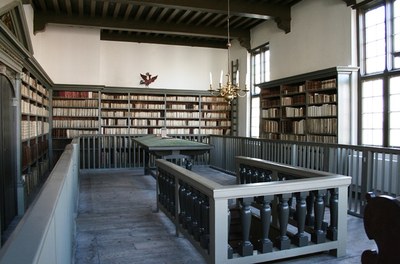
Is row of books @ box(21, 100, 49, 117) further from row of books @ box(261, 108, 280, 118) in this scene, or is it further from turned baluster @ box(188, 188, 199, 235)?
row of books @ box(261, 108, 280, 118)

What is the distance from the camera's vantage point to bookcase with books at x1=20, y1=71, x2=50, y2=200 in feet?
17.5

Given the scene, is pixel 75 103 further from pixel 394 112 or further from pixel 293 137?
pixel 394 112

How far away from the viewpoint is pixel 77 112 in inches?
364

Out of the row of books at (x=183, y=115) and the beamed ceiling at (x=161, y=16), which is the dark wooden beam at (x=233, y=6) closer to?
the beamed ceiling at (x=161, y=16)

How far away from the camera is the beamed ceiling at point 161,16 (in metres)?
7.52

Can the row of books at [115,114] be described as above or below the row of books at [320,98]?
below

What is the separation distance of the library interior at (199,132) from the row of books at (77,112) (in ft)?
0.12

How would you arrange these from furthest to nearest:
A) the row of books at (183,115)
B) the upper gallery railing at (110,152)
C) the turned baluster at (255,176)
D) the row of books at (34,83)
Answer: the row of books at (183,115) → the upper gallery railing at (110,152) → the row of books at (34,83) → the turned baluster at (255,176)


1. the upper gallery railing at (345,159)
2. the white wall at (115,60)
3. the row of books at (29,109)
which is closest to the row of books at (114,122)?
the white wall at (115,60)

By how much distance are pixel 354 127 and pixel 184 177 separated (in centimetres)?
447

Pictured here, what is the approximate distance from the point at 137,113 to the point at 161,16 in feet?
9.40

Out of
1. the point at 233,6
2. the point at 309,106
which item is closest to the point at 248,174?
the point at 309,106

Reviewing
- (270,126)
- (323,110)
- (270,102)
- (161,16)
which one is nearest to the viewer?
(323,110)

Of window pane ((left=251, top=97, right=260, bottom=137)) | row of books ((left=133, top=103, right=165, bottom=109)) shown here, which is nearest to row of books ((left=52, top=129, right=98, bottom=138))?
row of books ((left=133, top=103, right=165, bottom=109))
